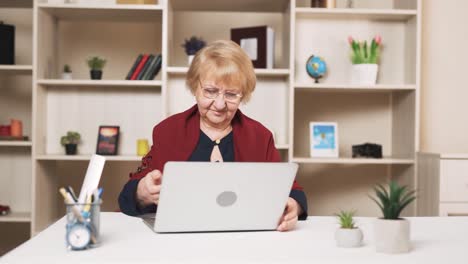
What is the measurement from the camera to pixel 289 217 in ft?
5.62

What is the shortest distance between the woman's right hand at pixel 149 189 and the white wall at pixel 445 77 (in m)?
2.53

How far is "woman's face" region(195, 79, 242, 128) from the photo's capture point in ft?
6.87

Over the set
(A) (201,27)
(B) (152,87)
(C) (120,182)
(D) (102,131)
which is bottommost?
(C) (120,182)

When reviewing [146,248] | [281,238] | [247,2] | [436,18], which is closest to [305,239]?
[281,238]

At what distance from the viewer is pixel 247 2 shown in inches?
143

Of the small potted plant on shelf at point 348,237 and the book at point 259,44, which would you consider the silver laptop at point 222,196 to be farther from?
A: the book at point 259,44

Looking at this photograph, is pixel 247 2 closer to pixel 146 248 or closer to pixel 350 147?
pixel 350 147

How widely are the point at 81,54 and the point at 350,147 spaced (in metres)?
1.78

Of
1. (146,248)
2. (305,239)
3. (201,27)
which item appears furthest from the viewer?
(201,27)

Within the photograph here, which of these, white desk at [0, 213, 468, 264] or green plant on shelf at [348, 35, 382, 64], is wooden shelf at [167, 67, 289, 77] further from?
white desk at [0, 213, 468, 264]

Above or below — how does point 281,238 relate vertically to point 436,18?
below

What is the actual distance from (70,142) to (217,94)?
179 centimetres

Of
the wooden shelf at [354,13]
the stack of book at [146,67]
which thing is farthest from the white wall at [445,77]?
the stack of book at [146,67]

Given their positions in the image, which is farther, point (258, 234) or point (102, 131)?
point (102, 131)
